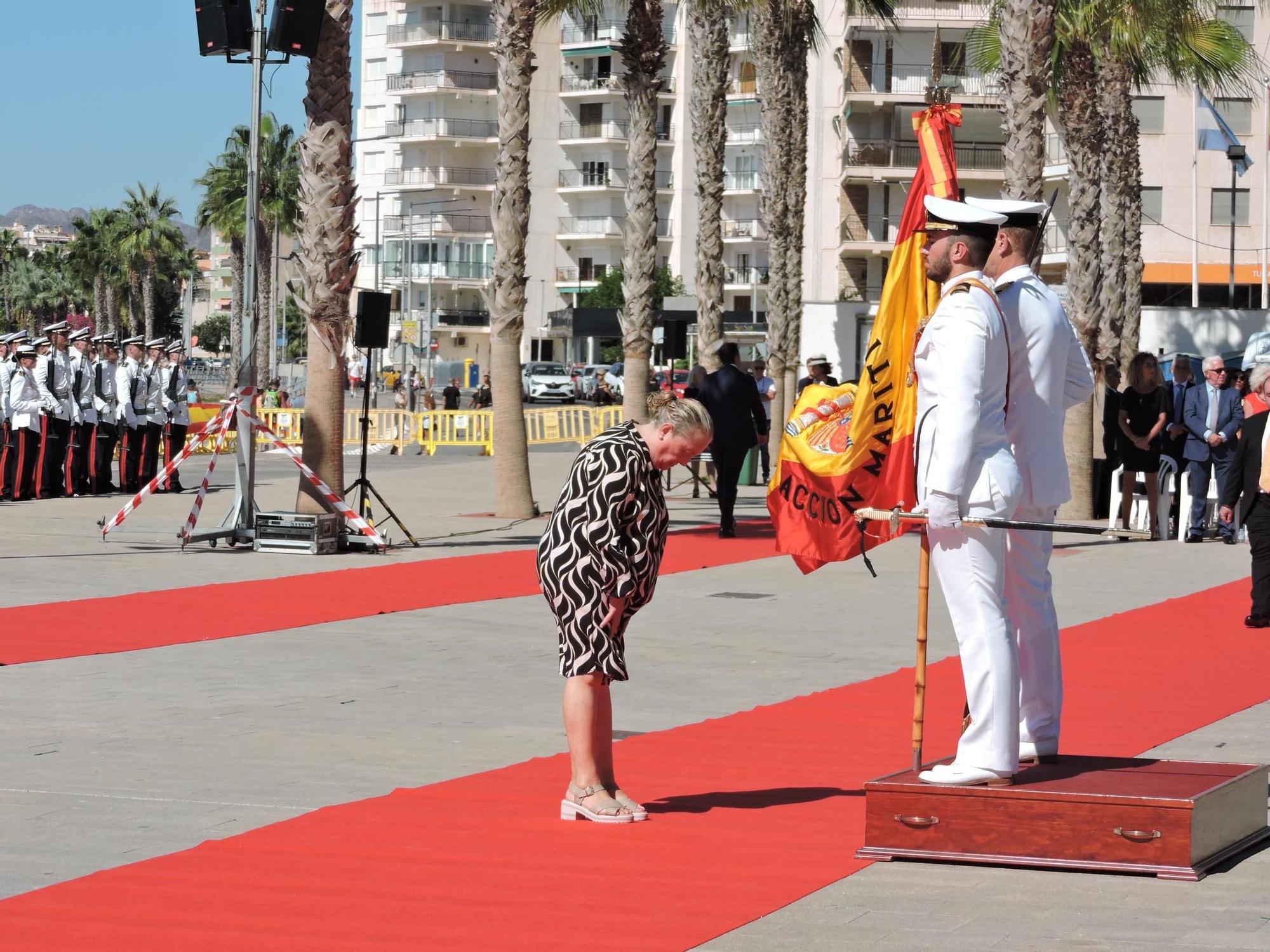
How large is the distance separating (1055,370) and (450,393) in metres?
51.7

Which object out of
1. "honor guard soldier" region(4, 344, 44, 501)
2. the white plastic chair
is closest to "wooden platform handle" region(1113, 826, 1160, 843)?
the white plastic chair

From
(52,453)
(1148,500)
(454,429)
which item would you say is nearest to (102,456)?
(52,453)

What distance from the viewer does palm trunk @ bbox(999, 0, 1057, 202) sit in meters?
20.6

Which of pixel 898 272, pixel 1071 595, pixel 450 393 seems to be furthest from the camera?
pixel 450 393

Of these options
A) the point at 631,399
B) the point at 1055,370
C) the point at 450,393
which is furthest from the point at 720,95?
the point at 450,393

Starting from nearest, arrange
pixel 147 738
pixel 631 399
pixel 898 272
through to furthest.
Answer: pixel 147 738 → pixel 898 272 → pixel 631 399

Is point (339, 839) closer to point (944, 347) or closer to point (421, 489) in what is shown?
point (944, 347)

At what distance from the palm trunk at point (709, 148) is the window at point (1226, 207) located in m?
43.3

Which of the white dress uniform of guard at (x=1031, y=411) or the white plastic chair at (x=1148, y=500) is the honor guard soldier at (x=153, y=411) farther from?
the white dress uniform of guard at (x=1031, y=411)

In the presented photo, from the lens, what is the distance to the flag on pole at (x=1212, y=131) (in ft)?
154

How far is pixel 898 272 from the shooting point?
12.0m

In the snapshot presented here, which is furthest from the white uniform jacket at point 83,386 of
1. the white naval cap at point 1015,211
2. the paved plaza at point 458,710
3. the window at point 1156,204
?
the window at point 1156,204

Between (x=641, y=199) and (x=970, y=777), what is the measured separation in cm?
1966

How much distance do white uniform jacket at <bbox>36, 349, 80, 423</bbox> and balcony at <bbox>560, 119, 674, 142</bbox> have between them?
3215 inches
